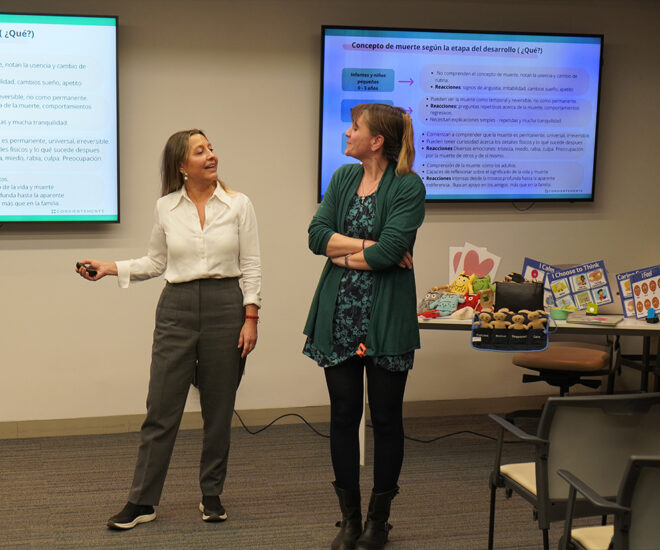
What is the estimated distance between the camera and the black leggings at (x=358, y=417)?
10.1 ft

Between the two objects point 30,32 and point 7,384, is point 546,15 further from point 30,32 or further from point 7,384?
point 7,384

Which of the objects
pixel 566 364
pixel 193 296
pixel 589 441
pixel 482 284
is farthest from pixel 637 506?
pixel 566 364

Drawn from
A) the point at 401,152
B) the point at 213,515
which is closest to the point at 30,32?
the point at 401,152

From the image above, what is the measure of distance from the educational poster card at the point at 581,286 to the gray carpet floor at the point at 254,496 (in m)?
0.87

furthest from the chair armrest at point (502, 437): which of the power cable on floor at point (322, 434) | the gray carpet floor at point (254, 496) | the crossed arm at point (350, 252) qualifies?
the power cable on floor at point (322, 434)

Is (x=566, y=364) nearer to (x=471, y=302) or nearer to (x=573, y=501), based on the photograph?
(x=471, y=302)

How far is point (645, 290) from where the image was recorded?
419 cm

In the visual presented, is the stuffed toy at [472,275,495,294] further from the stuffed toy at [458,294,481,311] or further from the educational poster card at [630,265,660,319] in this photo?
the educational poster card at [630,265,660,319]

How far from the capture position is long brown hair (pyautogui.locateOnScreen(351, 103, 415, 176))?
120 inches

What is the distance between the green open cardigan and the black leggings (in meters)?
0.12

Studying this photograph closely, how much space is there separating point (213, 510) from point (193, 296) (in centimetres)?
92

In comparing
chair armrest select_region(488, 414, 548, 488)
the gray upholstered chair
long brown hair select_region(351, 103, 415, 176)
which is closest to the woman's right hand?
long brown hair select_region(351, 103, 415, 176)

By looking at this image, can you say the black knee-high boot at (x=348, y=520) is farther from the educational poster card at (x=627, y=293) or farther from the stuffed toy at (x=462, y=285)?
the educational poster card at (x=627, y=293)

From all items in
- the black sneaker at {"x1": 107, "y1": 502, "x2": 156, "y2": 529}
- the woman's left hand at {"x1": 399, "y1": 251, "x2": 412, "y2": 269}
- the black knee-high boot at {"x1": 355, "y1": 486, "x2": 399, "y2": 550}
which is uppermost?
the woman's left hand at {"x1": 399, "y1": 251, "x2": 412, "y2": 269}
